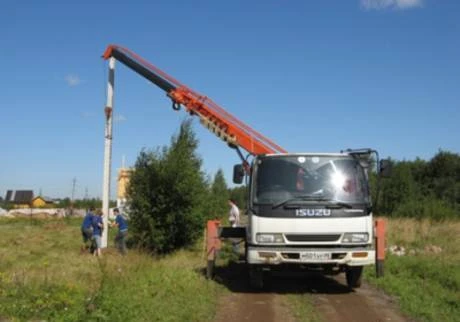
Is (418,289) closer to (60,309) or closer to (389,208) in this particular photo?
(60,309)

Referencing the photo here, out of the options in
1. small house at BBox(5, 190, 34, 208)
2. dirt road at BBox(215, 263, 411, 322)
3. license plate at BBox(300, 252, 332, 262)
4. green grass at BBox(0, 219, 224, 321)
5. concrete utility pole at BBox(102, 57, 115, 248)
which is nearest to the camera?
green grass at BBox(0, 219, 224, 321)

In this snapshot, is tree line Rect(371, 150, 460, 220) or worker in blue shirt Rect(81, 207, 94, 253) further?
tree line Rect(371, 150, 460, 220)

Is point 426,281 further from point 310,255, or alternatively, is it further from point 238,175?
point 238,175

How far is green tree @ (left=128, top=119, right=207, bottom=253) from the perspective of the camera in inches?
713

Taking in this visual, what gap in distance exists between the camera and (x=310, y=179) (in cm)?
982

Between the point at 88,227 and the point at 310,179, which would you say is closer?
the point at 310,179

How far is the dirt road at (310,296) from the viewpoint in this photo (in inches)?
321

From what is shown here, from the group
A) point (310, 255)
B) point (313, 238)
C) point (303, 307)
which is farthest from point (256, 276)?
point (303, 307)

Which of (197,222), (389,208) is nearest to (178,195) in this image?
(197,222)

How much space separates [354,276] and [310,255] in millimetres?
1798

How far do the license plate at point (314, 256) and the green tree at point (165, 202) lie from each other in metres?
9.18

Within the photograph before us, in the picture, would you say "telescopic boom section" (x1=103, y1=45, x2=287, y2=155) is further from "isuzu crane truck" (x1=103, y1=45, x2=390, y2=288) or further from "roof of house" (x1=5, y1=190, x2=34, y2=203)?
"roof of house" (x1=5, y1=190, x2=34, y2=203)

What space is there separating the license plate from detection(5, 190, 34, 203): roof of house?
4291 inches

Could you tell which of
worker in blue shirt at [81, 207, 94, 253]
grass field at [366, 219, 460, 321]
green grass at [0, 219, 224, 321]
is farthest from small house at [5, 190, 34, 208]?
green grass at [0, 219, 224, 321]
